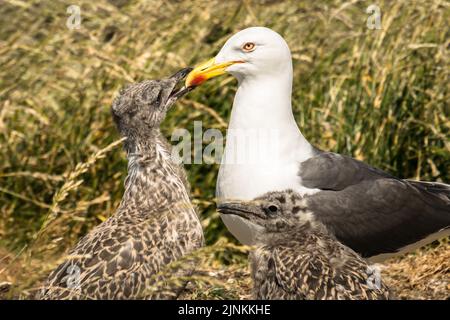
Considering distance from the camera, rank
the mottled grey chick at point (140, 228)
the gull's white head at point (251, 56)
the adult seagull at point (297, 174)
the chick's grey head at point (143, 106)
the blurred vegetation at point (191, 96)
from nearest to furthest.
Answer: the mottled grey chick at point (140, 228) < the chick's grey head at point (143, 106) < the adult seagull at point (297, 174) < the gull's white head at point (251, 56) < the blurred vegetation at point (191, 96)

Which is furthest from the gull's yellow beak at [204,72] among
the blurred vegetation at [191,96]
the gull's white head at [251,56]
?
the blurred vegetation at [191,96]

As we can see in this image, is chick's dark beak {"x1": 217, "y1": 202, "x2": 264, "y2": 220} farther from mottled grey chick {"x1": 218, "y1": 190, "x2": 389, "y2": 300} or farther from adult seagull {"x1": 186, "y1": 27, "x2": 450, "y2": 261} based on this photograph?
adult seagull {"x1": 186, "y1": 27, "x2": 450, "y2": 261}

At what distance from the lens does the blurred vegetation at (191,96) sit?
356 inches

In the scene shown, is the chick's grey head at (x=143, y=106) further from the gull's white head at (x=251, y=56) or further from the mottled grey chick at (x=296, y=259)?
the mottled grey chick at (x=296, y=259)

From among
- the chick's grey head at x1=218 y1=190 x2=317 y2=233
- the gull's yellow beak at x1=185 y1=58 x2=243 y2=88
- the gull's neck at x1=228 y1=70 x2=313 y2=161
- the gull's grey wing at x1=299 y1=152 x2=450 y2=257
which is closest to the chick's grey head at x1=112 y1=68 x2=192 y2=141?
the gull's yellow beak at x1=185 y1=58 x2=243 y2=88

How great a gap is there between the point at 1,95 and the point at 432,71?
372 cm

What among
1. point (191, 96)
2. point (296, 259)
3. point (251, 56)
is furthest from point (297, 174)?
point (191, 96)

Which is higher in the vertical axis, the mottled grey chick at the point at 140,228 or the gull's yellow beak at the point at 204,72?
the gull's yellow beak at the point at 204,72

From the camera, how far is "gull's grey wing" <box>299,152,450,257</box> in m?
7.18

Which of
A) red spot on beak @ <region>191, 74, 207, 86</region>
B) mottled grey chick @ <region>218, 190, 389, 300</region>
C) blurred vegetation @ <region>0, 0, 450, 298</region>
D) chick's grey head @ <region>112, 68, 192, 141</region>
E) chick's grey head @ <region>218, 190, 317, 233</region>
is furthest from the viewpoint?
blurred vegetation @ <region>0, 0, 450, 298</region>

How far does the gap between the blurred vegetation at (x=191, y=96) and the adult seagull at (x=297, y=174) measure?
1441 mm

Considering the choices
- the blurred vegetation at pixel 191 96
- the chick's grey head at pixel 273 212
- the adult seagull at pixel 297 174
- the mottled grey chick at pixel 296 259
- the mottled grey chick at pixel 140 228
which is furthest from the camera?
the blurred vegetation at pixel 191 96

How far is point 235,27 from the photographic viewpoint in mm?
9750

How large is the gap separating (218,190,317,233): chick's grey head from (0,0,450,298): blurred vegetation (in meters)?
2.55
